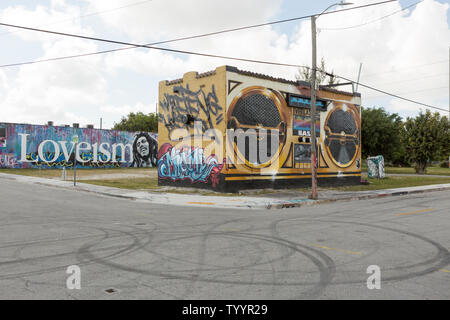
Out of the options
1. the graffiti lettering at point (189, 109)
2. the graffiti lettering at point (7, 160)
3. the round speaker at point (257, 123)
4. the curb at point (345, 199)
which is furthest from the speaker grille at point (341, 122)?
the graffiti lettering at point (7, 160)

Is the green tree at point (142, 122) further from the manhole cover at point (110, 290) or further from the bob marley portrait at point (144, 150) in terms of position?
the manhole cover at point (110, 290)

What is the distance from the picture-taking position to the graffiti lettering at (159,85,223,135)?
20609 mm

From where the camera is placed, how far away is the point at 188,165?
2208 cm

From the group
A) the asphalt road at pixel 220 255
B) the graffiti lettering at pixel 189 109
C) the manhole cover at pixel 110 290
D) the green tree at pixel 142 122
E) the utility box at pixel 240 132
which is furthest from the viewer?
the green tree at pixel 142 122

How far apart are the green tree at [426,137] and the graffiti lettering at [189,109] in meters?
32.0

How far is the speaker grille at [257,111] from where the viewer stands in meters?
20.6

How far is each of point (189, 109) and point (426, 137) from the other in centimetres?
3282

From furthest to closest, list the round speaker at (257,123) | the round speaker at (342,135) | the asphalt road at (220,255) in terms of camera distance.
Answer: the round speaker at (342,135)
the round speaker at (257,123)
the asphalt road at (220,255)

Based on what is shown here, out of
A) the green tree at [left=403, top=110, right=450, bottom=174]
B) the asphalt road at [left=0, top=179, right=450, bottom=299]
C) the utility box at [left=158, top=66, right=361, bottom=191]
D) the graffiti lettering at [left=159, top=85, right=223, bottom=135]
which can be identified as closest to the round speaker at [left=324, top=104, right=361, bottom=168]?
the utility box at [left=158, top=66, right=361, bottom=191]

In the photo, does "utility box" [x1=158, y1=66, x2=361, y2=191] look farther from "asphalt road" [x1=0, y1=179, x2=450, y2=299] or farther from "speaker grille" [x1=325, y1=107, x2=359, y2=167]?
"asphalt road" [x1=0, y1=179, x2=450, y2=299]

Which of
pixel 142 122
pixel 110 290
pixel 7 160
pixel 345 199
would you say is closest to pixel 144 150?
pixel 7 160

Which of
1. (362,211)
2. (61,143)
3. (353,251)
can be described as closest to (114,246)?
(353,251)

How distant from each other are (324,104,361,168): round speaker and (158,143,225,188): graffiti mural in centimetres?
944
